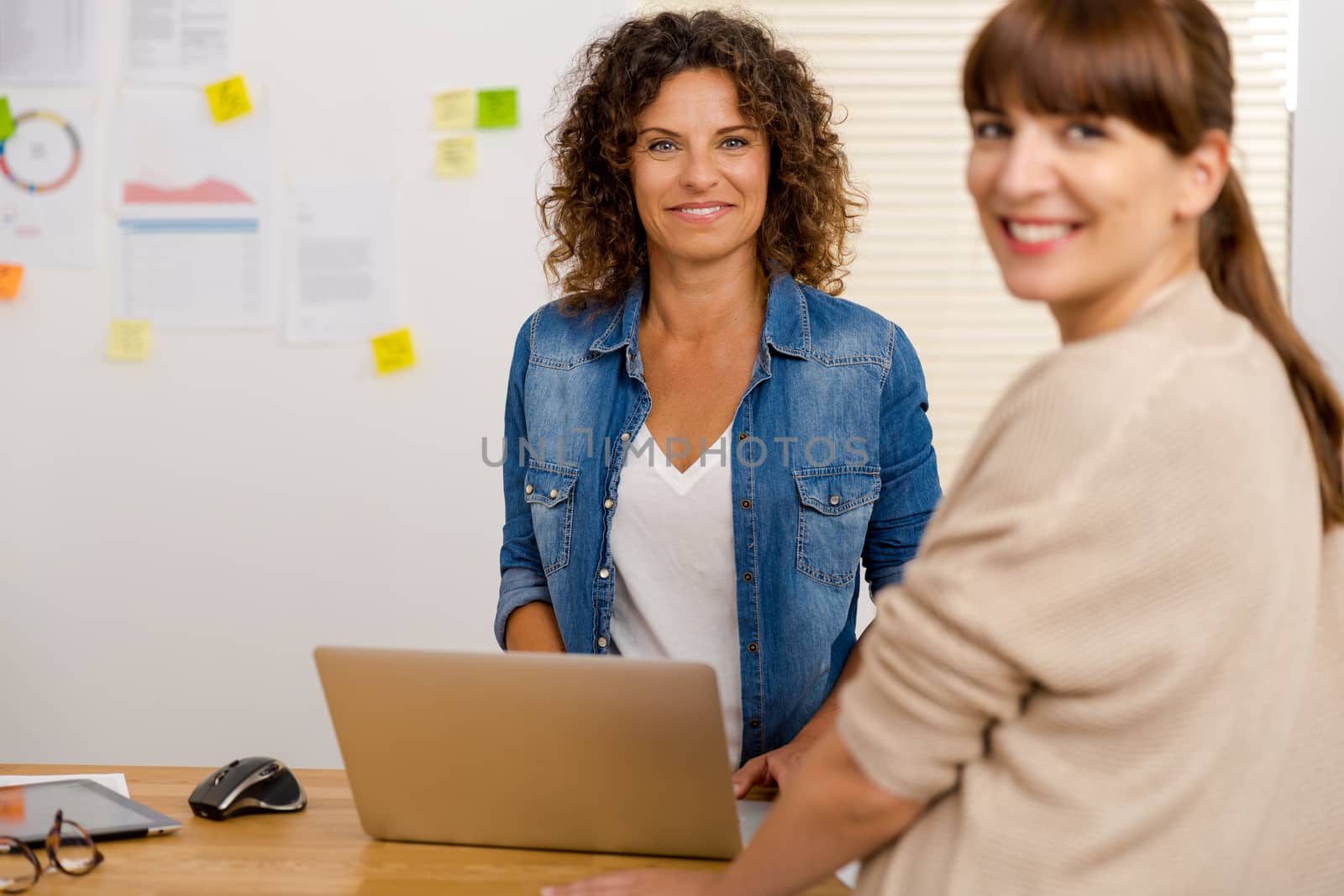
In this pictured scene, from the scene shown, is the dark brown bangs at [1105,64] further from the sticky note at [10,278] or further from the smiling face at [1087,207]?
the sticky note at [10,278]

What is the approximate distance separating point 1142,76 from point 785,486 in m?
0.97

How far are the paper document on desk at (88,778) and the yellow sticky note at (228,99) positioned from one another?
6.10ft

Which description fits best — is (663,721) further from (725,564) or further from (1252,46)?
(1252,46)

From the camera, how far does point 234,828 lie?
4.50ft

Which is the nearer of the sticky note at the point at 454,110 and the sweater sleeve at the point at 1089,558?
the sweater sleeve at the point at 1089,558

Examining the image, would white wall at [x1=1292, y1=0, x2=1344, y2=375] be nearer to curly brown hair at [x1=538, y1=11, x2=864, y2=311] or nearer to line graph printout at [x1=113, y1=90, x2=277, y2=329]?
curly brown hair at [x1=538, y1=11, x2=864, y2=311]

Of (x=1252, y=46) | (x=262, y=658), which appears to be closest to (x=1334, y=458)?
(x=1252, y=46)

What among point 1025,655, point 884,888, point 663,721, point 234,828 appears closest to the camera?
point 1025,655

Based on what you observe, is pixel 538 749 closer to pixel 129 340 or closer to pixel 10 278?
pixel 129 340

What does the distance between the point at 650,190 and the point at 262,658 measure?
1809 millimetres

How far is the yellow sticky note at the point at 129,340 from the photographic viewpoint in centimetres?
303

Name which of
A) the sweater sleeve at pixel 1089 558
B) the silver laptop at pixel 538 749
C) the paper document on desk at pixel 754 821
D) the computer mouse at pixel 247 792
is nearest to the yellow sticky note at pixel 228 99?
the computer mouse at pixel 247 792

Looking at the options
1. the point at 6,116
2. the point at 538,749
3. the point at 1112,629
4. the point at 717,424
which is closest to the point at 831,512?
the point at 717,424

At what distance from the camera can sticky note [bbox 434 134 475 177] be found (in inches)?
116
